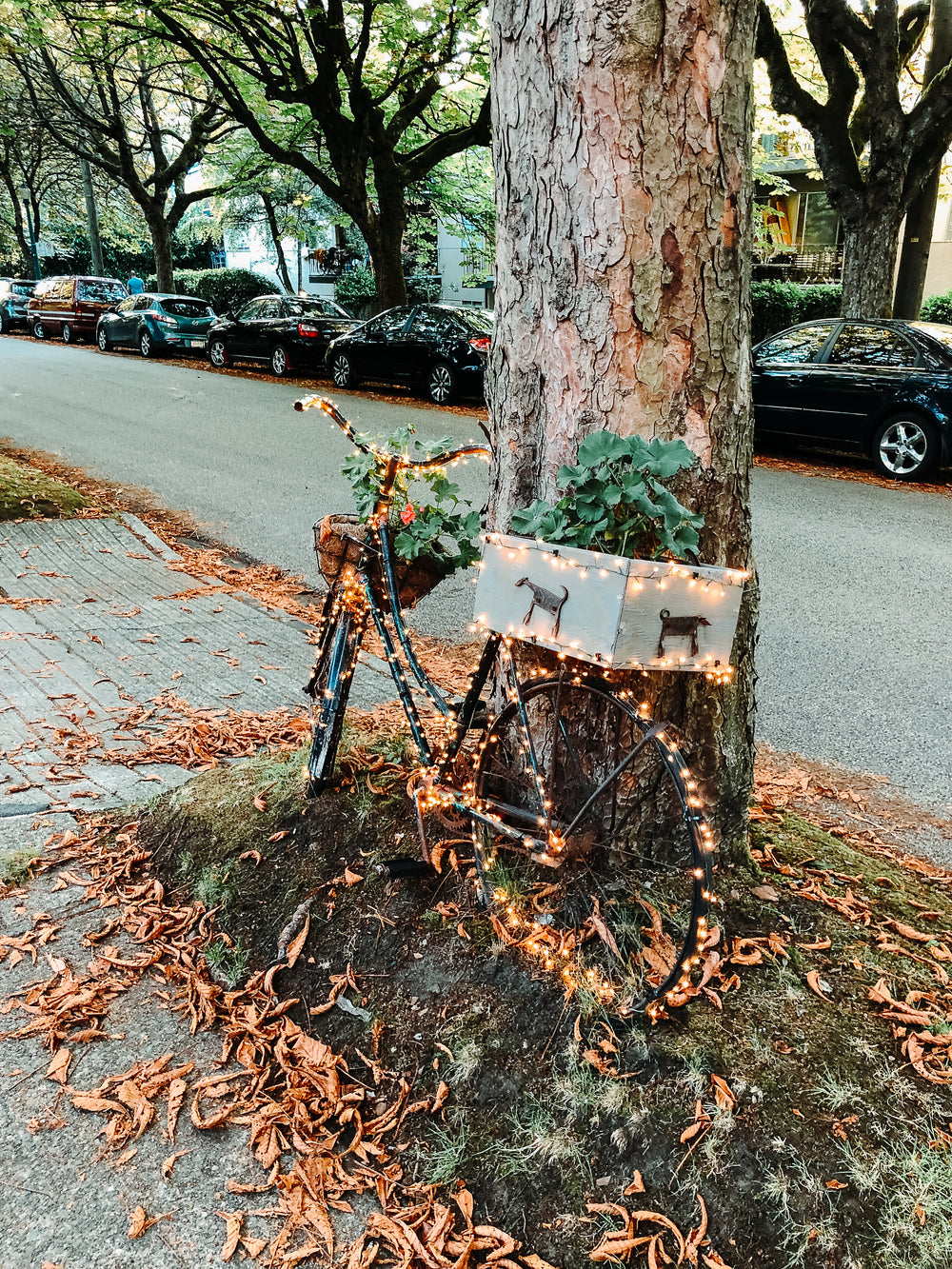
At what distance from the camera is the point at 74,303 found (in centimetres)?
2897

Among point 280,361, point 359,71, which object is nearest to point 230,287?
point 280,361

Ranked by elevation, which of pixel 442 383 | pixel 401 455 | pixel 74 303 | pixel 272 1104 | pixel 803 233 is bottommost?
pixel 272 1104

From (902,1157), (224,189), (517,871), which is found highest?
(224,189)

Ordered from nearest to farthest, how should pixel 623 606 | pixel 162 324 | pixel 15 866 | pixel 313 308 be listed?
pixel 623 606 < pixel 15 866 < pixel 313 308 < pixel 162 324

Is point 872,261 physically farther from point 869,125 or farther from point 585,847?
point 585,847

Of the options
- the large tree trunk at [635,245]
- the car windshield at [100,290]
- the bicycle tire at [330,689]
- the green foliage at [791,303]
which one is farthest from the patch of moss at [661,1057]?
the car windshield at [100,290]

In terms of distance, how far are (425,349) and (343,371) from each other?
103 inches

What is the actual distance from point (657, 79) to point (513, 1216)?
283 cm

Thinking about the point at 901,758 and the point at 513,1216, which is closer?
the point at 513,1216

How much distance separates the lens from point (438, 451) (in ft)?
11.0

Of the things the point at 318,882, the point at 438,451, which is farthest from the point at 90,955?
the point at 438,451

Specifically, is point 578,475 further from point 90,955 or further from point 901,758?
point 901,758

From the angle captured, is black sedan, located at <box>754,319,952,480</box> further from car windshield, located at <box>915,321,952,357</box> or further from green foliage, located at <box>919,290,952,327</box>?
green foliage, located at <box>919,290,952,327</box>

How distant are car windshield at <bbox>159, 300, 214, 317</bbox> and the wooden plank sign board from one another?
2411 centimetres
